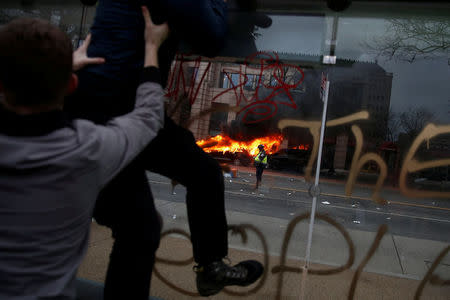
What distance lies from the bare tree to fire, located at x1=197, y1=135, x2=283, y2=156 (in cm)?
90

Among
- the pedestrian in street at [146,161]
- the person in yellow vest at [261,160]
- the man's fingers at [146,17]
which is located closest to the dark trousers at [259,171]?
the person in yellow vest at [261,160]

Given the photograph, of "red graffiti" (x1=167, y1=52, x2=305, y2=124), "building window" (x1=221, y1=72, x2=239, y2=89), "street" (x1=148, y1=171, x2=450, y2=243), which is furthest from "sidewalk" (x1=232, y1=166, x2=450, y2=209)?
"building window" (x1=221, y1=72, x2=239, y2=89)

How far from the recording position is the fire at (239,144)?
2627mm

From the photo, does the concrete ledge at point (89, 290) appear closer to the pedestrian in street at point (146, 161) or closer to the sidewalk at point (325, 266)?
the sidewalk at point (325, 266)

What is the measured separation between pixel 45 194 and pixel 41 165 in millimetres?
88

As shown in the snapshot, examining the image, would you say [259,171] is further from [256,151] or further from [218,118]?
[218,118]

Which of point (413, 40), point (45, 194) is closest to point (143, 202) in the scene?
point (45, 194)

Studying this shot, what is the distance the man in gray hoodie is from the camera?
108 centimetres

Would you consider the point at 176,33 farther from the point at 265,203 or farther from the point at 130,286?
the point at 265,203

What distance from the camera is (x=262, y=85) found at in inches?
103

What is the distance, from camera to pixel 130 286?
1681mm

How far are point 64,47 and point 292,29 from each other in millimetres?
1832

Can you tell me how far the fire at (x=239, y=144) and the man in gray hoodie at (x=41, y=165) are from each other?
1.51 m

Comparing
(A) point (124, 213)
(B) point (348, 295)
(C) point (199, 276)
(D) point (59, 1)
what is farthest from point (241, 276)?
(D) point (59, 1)
